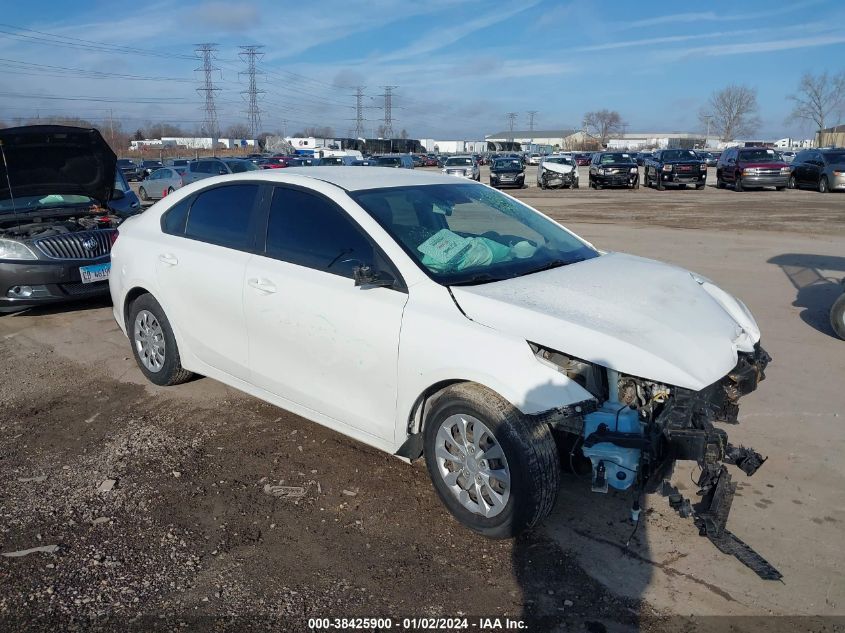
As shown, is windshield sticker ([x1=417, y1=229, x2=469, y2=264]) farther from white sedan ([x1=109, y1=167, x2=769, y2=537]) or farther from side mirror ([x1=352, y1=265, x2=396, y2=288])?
side mirror ([x1=352, y1=265, x2=396, y2=288])

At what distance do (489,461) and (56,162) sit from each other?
→ 7093mm

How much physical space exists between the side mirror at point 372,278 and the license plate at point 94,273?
4.88m

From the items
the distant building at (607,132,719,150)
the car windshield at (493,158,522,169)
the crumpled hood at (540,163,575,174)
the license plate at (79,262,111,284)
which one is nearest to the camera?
the license plate at (79,262,111,284)

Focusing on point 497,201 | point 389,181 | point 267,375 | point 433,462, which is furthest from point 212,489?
point 497,201

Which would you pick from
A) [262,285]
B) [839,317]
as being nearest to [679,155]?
[839,317]

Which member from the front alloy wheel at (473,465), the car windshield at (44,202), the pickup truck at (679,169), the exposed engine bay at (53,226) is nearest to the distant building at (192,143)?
the pickup truck at (679,169)

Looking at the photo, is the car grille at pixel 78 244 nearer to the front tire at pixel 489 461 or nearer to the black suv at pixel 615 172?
the front tire at pixel 489 461

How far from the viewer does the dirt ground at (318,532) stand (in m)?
2.92

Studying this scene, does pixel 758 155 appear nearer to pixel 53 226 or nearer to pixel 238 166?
pixel 238 166

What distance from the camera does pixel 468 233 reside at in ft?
14.0

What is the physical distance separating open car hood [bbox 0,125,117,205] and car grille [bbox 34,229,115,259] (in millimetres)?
1085

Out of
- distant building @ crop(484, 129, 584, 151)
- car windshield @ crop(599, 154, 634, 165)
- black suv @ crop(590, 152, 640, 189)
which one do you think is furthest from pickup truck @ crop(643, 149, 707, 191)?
distant building @ crop(484, 129, 584, 151)

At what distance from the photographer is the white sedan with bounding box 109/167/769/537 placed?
3.11 meters

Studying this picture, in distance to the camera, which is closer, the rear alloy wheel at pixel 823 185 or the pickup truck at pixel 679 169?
the rear alloy wheel at pixel 823 185
